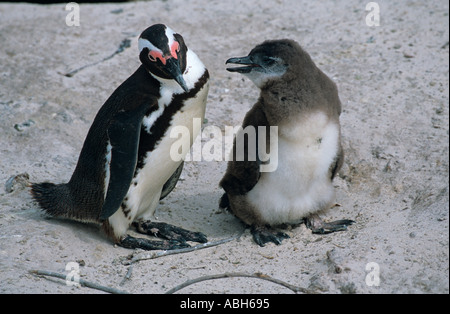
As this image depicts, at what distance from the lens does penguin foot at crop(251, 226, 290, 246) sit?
13.1 ft

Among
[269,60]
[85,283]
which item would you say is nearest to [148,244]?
[85,283]

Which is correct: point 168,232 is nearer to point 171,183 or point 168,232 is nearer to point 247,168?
point 171,183

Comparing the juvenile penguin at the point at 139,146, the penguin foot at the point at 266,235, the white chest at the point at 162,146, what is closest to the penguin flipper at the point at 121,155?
the juvenile penguin at the point at 139,146

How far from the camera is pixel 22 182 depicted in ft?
15.4

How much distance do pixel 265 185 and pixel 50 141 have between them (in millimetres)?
2185

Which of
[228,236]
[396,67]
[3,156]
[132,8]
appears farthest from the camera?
[132,8]

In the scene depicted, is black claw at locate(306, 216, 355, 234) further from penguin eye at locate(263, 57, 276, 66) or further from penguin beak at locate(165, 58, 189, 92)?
penguin beak at locate(165, 58, 189, 92)

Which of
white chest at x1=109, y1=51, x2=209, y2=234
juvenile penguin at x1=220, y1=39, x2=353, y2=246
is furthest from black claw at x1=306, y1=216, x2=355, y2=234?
white chest at x1=109, y1=51, x2=209, y2=234

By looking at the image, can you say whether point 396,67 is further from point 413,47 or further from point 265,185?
point 265,185

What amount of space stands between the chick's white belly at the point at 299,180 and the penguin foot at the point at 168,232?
1.48 feet

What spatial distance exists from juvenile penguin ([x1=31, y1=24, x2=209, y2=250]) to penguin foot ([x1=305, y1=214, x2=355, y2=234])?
0.73 metres

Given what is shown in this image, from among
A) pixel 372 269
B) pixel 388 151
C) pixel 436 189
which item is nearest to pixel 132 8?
pixel 388 151

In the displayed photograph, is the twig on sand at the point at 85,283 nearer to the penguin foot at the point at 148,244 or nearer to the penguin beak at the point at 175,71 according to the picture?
the penguin foot at the point at 148,244
